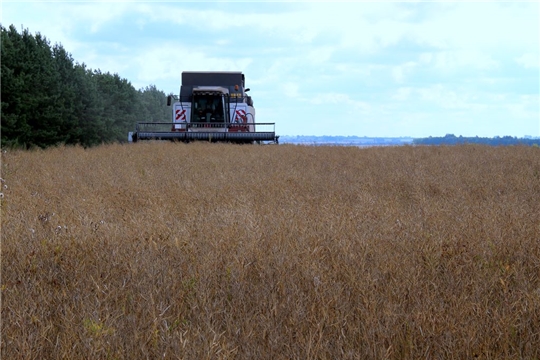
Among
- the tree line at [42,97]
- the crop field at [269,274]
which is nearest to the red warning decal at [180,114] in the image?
the tree line at [42,97]

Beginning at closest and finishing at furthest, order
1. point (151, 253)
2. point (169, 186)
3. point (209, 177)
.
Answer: point (151, 253), point (169, 186), point (209, 177)

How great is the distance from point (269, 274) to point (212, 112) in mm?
19503

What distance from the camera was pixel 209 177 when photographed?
10.0m

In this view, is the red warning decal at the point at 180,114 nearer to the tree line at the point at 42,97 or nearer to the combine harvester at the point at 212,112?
the combine harvester at the point at 212,112

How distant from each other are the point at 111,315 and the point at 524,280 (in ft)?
9.63

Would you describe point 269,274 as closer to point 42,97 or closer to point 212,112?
point 212,112

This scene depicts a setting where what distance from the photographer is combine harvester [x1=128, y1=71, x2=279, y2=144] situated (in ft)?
71.1

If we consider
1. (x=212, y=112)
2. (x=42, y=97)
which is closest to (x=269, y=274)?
(x=212, y=112)

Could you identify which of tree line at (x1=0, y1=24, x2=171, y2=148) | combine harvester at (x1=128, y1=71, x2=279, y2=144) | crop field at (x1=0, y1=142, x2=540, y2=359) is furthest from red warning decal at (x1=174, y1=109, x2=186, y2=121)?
crop field at (x1=0, y1=142, x2=540, y2=359)

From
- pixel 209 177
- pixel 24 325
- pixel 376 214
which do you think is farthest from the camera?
pixel 209 177

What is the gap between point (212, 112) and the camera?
76.6 ft

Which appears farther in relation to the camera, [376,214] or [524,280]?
[376,214]

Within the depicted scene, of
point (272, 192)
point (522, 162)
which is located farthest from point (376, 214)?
point (522, 162)

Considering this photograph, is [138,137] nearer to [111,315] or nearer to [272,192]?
[272,192]
